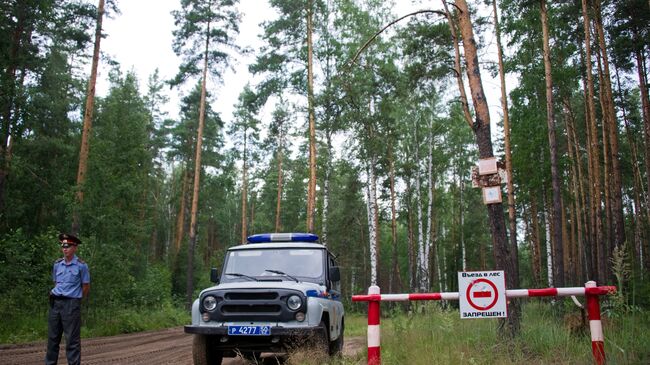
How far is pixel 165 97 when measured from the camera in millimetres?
43719

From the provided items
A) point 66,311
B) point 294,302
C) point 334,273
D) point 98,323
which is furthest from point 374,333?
point 98,323

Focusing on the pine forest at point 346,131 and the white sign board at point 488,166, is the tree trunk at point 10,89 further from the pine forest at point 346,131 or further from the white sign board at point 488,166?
the white sign board at point 488,166

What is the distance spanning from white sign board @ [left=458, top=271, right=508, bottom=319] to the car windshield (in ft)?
9.78

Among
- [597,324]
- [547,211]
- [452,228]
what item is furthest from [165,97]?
[597,324]

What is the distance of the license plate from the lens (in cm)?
612

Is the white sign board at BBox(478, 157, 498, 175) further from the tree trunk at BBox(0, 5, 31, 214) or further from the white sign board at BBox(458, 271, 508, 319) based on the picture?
the tree trunk at BBox(0, 5, 31, 214)

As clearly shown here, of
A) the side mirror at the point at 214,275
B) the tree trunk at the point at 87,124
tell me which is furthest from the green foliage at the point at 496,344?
the tree trunk at the point at 87,124

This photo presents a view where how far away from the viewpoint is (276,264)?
7758mm

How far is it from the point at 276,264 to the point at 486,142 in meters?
3.99

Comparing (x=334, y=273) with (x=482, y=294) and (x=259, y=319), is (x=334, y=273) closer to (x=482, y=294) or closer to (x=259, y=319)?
(x=259, y=319)

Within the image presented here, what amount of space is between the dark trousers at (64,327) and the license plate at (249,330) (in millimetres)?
2068

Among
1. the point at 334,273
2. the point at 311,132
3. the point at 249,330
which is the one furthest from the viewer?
the point at 311,132

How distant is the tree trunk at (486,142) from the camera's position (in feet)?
24.2

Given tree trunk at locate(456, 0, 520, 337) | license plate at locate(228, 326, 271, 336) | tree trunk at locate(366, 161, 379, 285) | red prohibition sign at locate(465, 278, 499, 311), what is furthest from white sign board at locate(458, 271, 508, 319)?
tree trunk at locate(366, 161, 379, 285)
